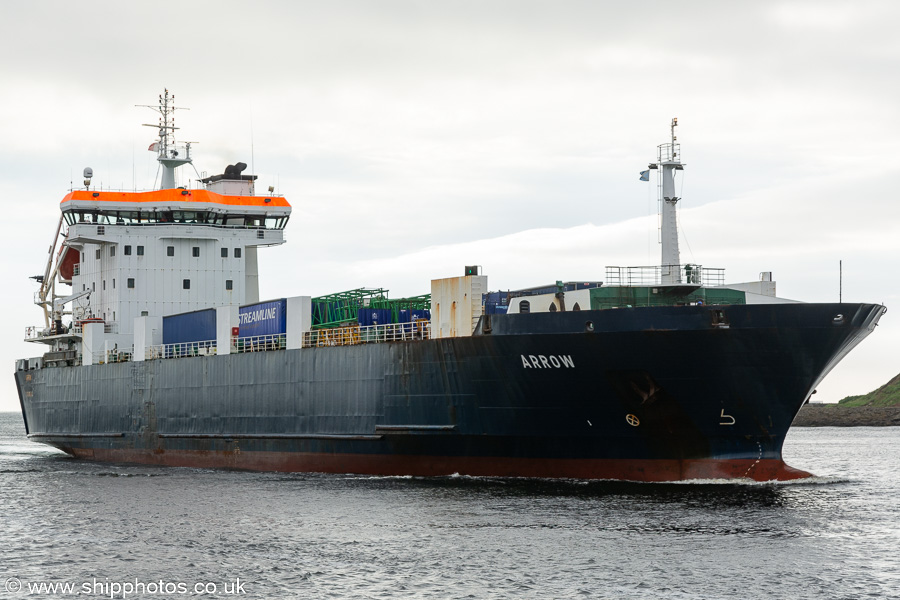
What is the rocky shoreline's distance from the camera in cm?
11312

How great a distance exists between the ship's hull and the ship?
0.05m

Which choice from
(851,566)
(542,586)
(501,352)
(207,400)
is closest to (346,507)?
(501,352)

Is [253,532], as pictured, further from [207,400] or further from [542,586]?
[207,400]

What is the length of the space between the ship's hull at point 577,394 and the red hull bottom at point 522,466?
0.04m

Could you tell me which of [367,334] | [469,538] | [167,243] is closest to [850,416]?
[167,243]

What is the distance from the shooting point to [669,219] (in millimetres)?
28344

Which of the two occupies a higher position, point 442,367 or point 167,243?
point 167,243

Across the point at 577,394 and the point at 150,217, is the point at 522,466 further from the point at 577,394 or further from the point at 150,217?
the point at 150,217

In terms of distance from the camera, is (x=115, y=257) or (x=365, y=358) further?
(x=115, y=257)

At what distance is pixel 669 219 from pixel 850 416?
329 ft

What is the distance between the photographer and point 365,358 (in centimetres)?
3078

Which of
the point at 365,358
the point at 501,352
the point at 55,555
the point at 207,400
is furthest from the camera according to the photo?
the point at 207,400

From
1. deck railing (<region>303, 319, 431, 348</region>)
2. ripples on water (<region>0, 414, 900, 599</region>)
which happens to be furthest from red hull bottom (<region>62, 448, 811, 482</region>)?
deck railing (<region>303, 319, 431, 348</region>)

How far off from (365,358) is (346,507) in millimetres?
6665
